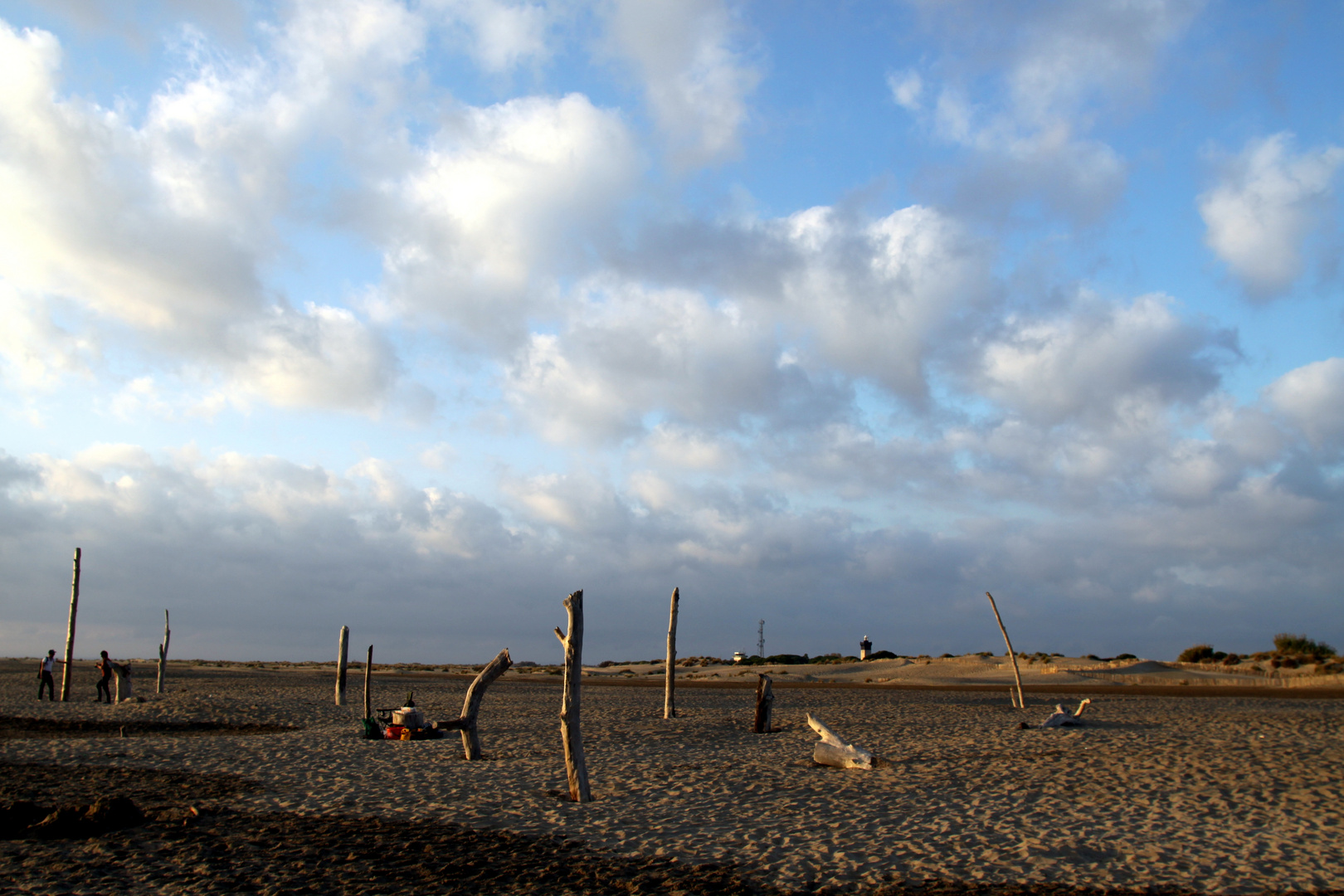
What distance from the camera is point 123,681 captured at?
27.8 metres

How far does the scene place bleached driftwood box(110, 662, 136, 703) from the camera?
26141 mm

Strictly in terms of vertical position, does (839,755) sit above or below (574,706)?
below

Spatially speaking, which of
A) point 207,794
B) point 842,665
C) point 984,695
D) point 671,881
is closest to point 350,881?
point 671,881

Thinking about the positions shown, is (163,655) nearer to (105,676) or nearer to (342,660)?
(105,676)

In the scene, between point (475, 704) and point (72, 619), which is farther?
point (72, 619)

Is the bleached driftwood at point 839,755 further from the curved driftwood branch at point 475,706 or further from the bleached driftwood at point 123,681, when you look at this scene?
the bleached driftwood at point 123,681

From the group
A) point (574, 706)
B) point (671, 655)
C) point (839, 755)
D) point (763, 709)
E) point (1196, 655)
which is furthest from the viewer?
point (1196, 655)

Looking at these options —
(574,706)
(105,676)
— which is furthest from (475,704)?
(105,676)

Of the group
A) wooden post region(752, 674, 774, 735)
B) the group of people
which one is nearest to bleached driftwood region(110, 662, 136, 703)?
the group of people

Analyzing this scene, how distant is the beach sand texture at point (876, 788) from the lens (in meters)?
8.59

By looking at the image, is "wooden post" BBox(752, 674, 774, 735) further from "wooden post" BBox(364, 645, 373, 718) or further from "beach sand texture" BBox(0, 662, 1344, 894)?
"wooden post" BBox(364, 645, 373, 718)

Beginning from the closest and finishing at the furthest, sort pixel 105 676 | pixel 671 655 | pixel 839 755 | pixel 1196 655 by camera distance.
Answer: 1. pixel 839 755
2. pixel 671 655
3. pixel 105 676
4. pixel 1196 655

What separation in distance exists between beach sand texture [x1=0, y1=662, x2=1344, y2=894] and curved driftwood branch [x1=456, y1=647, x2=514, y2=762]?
33 centimetres

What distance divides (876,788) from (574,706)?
4.70 meters
